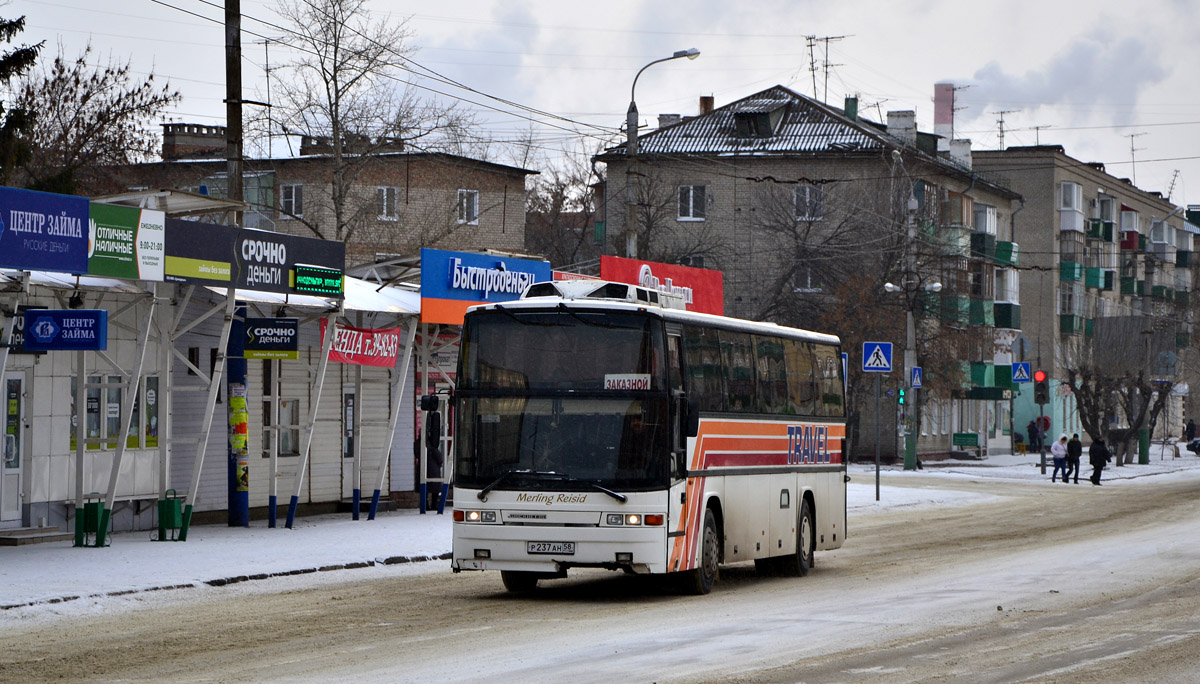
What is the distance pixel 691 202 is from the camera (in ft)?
211

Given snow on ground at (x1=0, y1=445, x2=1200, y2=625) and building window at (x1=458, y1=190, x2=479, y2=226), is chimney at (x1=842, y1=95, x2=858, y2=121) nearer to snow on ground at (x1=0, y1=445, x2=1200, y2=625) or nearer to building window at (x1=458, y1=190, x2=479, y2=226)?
building window at (x1=458, y1=190, x2=479, y2=226)

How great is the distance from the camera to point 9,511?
20250 millimetres

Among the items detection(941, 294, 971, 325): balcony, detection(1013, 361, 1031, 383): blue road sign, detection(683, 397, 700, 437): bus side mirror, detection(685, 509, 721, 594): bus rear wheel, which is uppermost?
detection(941, 294, 971, 325): balcony

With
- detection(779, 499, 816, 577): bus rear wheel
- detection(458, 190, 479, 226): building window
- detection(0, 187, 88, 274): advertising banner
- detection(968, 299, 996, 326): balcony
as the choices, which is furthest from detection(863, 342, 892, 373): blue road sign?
detection(968, 299, 996, 326): balcony

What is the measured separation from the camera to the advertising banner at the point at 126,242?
18.4 meters

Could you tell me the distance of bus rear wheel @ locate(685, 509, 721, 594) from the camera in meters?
16.3

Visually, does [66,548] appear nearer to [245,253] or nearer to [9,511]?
[9,511]

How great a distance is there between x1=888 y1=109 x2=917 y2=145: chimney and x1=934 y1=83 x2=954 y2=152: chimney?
5.73m

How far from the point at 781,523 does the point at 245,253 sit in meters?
7.86

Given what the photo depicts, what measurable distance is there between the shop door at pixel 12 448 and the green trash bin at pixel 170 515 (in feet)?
5.69

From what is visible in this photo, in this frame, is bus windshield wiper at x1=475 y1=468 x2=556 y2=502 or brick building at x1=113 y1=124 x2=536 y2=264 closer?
bus windshield wiper at x1=475 y1=468 x2=556 y2=502

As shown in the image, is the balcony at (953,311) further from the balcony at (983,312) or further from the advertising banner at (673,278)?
the advertising banner at (673,278)

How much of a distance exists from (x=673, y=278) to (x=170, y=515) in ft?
46.8

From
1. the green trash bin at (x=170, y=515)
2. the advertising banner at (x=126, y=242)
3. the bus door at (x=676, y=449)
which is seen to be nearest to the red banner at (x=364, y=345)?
the green trash bin at (x=170, y=515)
